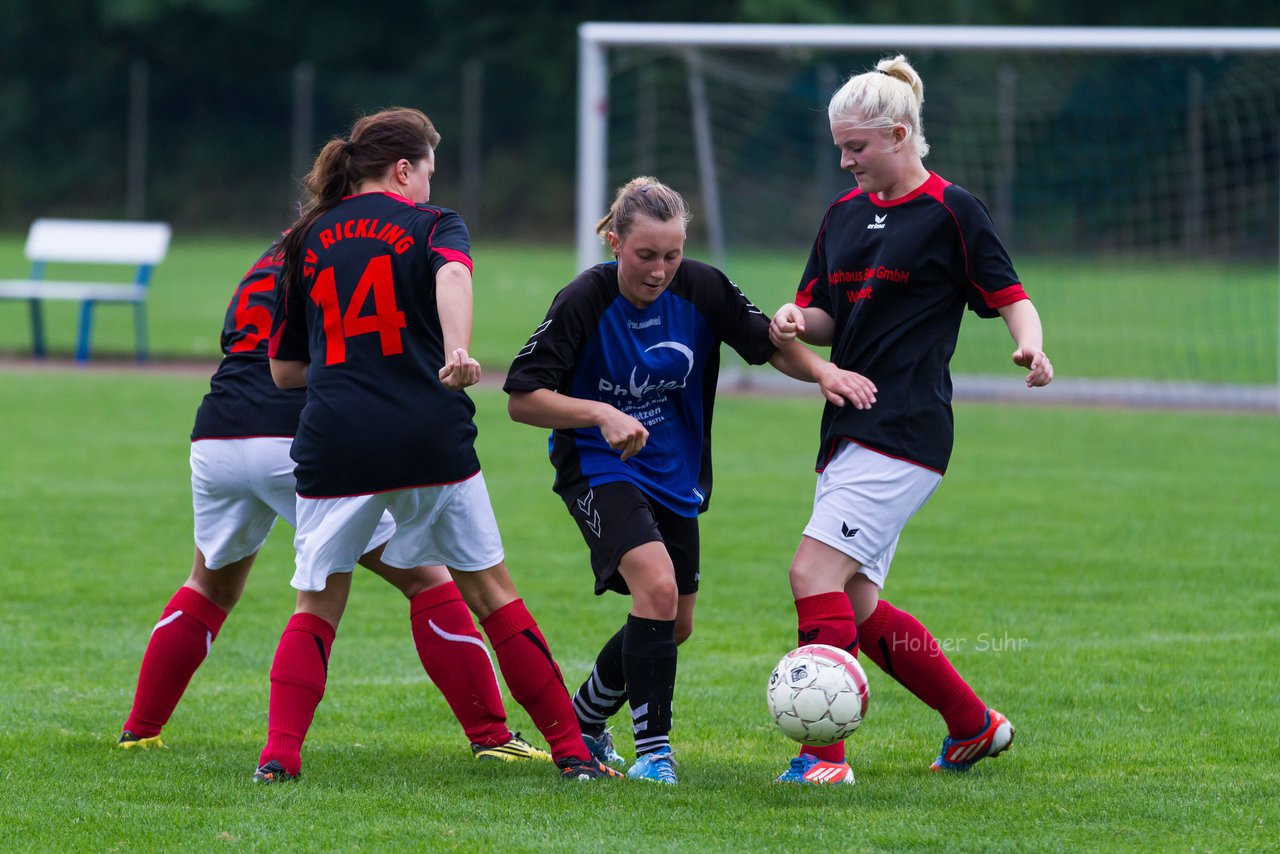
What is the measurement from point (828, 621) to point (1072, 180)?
17.1 m

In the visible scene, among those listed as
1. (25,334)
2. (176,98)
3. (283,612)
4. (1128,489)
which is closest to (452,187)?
(176,98)

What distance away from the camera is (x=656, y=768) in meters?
4.45

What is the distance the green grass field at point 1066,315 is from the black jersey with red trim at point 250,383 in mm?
10513

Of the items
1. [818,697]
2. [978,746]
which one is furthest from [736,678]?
[818,697]

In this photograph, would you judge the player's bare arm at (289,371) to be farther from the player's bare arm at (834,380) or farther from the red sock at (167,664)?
the player's bare arm at (834,380)

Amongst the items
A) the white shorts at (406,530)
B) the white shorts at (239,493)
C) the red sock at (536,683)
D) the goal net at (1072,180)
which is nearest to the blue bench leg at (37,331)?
the goal net at (1072,180)

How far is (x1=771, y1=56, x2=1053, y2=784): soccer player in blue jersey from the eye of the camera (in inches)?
174

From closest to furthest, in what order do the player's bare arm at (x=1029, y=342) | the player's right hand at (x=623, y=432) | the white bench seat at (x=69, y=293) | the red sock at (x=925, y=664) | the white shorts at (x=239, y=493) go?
1. the player's right hand at (x=623, y=432)
2. the player's bare arm at (x=1029, y=342)
3. the red sock at (x=925, y=664)
4. the white shorts at (x=239, y=493)
5. the white bench seat at (x=69, y=293)

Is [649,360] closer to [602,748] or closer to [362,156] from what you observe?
[362,156]

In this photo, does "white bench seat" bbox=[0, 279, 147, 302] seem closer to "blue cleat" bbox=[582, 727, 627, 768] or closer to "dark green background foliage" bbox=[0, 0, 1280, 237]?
"blue cleat" bbox=[582, 727, 627, 768]

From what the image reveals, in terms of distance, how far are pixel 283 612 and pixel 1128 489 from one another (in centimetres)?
539

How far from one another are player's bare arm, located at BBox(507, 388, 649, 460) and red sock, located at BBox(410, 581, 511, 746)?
68 cm

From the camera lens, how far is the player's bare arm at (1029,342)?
427cm

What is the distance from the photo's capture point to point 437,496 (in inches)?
174
